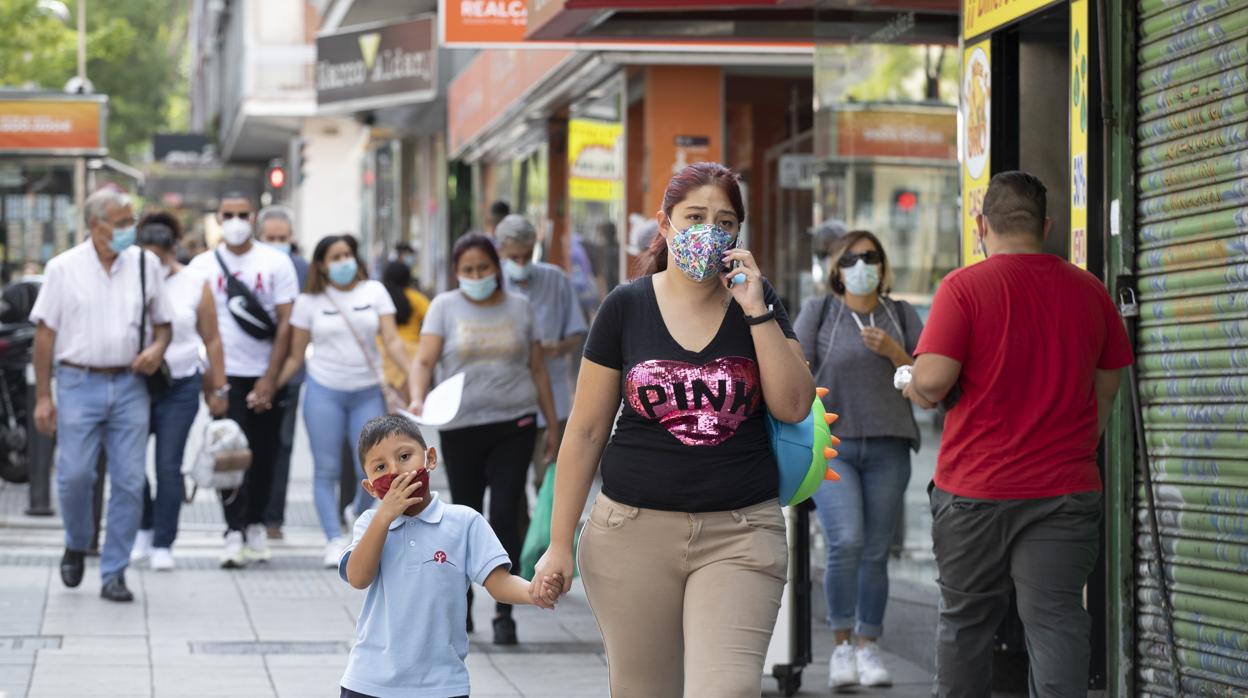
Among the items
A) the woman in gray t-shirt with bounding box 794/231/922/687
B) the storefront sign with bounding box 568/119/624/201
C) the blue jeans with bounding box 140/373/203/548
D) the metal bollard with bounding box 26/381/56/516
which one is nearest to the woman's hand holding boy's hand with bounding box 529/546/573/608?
the woman in gray t-shirt with bounding box 794/231/922/687

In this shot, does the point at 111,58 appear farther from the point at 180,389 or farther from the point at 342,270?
the point at 180,389

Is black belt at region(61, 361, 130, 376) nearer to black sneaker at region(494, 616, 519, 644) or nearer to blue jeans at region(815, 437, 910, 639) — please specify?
black sneaker at region(494, 616, 519, 644)

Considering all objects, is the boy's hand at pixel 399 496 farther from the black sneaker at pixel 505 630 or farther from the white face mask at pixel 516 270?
the white face mask at pixel 516 270

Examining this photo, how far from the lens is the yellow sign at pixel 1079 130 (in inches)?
248

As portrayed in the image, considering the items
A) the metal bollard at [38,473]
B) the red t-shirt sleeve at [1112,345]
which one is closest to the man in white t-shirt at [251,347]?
the metal bollard at [38,473]

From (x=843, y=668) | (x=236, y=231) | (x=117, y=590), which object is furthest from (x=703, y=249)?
(x=236, y=231)

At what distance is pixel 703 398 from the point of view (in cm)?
446

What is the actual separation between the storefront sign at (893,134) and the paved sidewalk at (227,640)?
2.77 metres

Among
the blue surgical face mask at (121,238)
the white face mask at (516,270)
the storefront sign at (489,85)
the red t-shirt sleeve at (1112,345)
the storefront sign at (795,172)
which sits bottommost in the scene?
the red t-shirt sleeve at (1112,345)

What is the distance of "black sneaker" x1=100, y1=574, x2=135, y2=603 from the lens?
9.09 meters

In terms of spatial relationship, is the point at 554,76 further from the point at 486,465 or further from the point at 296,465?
the point at 486,465

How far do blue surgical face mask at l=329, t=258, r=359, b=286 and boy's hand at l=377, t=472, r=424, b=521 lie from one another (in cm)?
611

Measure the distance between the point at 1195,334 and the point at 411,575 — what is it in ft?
8.49

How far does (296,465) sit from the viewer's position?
17.6 meters
